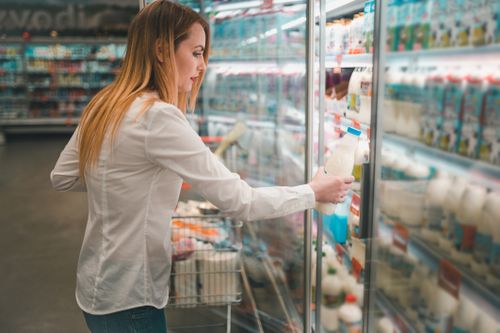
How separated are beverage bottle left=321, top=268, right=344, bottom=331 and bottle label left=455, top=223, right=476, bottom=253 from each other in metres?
1.46

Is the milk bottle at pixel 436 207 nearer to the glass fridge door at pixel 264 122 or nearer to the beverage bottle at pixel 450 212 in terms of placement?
the beverage bottle at pixel 450 212

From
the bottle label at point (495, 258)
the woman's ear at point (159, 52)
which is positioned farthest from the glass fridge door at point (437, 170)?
the woman's ear at point (159, 52)

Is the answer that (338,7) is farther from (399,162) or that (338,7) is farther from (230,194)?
(230,194)

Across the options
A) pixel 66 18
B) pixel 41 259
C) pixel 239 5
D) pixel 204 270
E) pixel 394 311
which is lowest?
pixel 41 259

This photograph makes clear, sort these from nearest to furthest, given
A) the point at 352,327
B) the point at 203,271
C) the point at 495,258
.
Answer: the point at 495,258 < the point at 352,327 < the point at 203,271

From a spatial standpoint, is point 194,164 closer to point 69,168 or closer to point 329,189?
point 329,189

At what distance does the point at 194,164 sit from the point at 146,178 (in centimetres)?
18

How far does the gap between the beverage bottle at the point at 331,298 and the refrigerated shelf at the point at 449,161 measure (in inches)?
43.8

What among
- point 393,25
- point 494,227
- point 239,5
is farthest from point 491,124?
point 239,5

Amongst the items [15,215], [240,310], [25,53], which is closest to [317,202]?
[240,310]

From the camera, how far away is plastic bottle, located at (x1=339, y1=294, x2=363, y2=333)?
269 centimetres

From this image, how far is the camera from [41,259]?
16.1 feet

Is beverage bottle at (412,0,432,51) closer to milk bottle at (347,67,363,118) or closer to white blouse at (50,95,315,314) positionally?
white blouse at (50,95,315,314)

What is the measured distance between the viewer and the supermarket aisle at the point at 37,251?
3.78 meters
